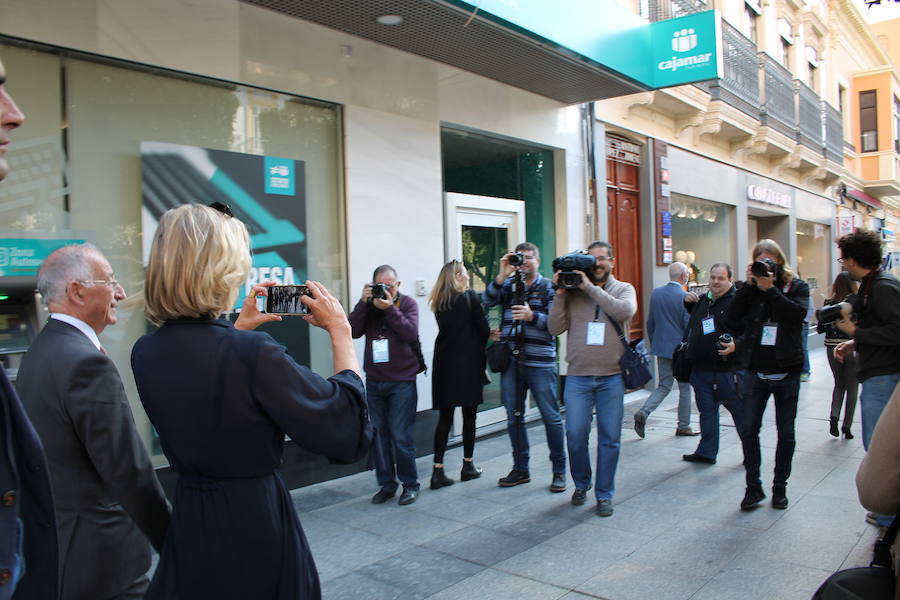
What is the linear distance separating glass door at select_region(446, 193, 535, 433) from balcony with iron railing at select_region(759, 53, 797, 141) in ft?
27.8

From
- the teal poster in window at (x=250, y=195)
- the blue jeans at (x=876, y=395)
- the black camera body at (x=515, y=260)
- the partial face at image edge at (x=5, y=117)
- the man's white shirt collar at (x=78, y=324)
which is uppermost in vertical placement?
the teal poster in window at (x=250, y=195)

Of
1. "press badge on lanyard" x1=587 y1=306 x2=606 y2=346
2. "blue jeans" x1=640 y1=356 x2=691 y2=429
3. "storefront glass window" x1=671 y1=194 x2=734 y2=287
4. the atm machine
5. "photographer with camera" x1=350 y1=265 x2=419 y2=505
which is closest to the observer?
the atm machine

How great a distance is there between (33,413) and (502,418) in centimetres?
617

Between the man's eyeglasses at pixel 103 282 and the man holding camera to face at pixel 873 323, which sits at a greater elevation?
the man's eyeglasses at pixel 103 282

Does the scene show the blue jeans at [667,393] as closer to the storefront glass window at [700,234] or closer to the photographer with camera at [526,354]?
the photographer with camera at [526,354]

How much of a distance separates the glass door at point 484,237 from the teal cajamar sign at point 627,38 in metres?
1.88

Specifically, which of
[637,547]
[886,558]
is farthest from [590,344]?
[886,558]

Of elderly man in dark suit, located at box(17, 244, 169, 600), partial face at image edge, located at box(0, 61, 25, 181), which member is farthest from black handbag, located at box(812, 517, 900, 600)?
partial face at image edge, located at box(0, 61, 25, 181)

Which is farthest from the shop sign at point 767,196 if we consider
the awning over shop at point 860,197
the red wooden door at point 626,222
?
the awning over shop at point 860,197

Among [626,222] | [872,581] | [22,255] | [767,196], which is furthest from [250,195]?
[767,196]

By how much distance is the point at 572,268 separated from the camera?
5.04m

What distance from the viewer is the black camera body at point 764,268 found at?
15.1ft

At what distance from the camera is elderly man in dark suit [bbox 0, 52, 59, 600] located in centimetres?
128

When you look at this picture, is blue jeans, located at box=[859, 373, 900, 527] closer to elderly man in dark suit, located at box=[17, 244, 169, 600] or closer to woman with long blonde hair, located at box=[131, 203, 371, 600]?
woman with long blonde hair, located at box=[131, 203, 371, 600]
